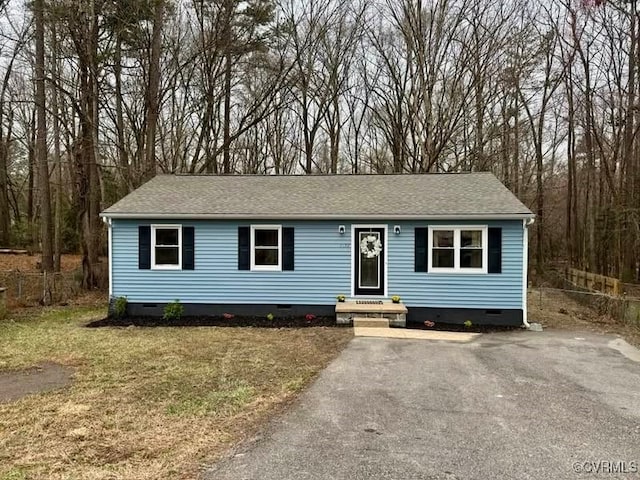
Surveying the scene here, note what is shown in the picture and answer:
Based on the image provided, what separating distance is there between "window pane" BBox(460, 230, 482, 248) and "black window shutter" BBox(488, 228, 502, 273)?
0.23 meters

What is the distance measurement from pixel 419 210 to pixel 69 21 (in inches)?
440

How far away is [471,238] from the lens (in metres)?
10.3

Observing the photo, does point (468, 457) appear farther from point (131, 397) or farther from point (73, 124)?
point (73, 124)

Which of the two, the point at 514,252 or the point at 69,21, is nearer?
the point at 514,252

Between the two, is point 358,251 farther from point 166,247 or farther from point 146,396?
point 146,396

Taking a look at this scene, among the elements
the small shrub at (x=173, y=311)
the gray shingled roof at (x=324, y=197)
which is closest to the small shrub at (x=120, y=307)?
the small shrub at (x=173, y=311)

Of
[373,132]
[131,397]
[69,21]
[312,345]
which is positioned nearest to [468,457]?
[131,397]

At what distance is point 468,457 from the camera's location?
372 centimetres

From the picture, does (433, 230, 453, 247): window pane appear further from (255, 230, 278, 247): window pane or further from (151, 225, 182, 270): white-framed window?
(151, 225, 182, 270): white-framed window

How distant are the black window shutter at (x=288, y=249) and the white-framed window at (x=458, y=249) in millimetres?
3111

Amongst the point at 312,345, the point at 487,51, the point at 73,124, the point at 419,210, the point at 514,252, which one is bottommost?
the point at 312,345

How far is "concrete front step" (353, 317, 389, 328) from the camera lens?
9.84m

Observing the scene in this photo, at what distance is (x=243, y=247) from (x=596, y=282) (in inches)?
467

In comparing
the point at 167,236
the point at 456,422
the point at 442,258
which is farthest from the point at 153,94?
the point at 456,422
